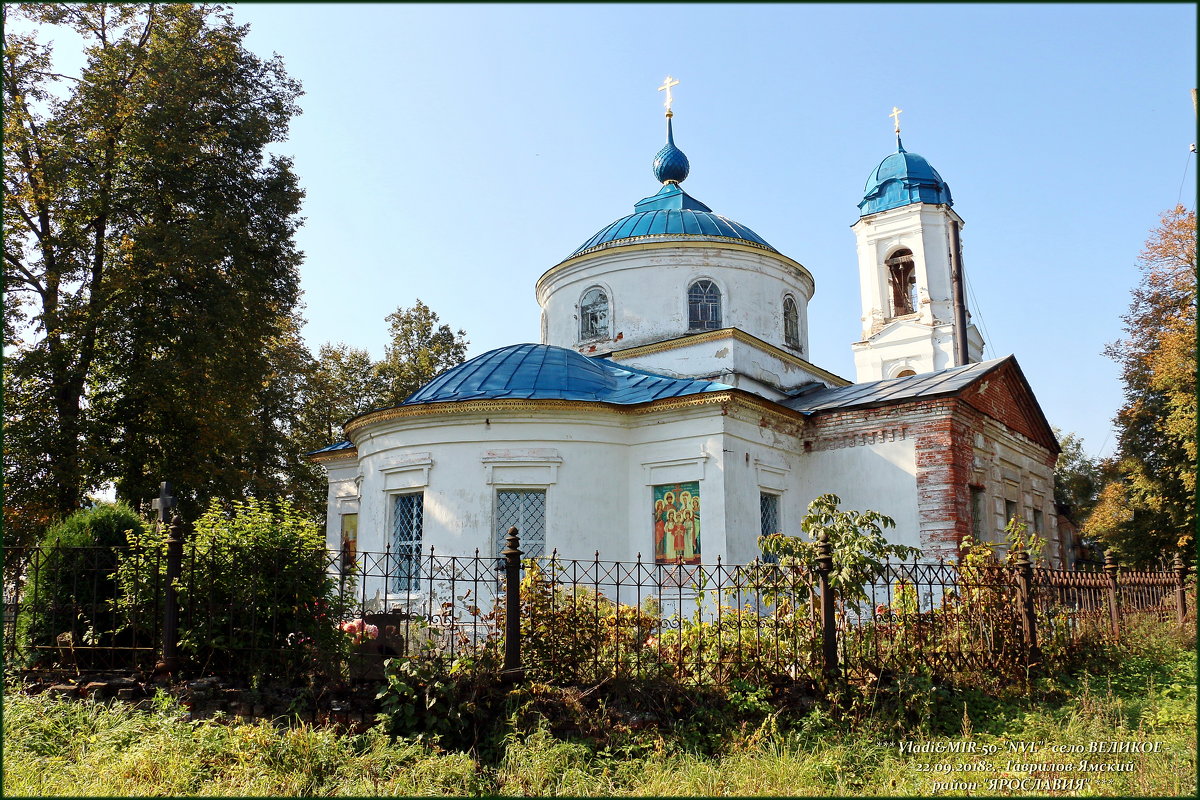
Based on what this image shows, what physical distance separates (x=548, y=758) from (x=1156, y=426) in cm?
1842

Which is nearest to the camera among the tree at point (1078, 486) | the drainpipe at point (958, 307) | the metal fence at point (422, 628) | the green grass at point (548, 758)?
the green grass at point (548, 758)

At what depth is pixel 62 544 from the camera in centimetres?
825

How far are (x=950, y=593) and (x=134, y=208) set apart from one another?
1480cm

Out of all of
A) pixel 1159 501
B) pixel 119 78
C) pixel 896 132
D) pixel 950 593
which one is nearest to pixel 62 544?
pixel 950 593

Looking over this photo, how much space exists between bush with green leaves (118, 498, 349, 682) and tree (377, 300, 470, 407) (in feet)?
61.0

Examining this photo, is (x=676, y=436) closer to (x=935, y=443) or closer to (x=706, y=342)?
(x=706, y=342)

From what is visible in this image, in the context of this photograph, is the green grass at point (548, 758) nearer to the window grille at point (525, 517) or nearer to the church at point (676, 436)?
the church at point (676, 436)

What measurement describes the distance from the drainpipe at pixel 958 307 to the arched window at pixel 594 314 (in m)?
8.65

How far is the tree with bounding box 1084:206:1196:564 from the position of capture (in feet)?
61.1

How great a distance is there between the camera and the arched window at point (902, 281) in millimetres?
24683

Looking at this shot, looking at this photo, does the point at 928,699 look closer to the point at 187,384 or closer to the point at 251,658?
the point at 251,658

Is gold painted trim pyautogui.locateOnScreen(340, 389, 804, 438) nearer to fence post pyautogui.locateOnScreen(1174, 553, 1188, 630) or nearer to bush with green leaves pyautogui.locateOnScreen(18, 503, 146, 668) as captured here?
bush with green leaves pyautogui.locateOnScreen(18, 503, 146, 668)

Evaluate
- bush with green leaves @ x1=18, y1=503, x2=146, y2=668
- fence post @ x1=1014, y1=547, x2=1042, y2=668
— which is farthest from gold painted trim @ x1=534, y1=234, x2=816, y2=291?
bush with green leaves @ x1=18, y1=503, x2=146, y2=668

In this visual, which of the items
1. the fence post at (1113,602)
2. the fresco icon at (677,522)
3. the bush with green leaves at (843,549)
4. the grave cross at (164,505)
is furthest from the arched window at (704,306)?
the grave cross at (164,505)
